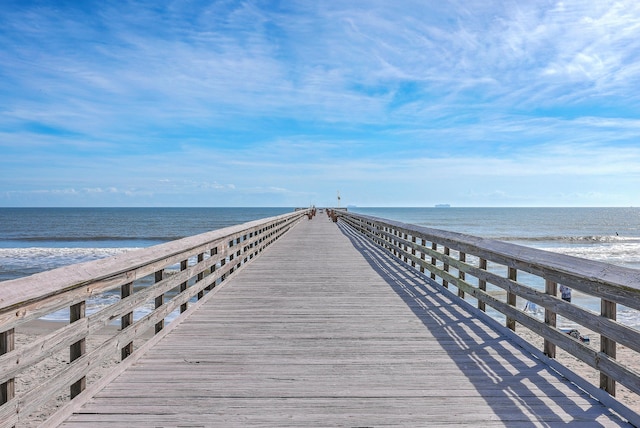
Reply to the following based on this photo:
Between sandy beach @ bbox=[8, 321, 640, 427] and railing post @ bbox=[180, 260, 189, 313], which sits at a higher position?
railing post @ bbox=[180, 260, 189, 313]

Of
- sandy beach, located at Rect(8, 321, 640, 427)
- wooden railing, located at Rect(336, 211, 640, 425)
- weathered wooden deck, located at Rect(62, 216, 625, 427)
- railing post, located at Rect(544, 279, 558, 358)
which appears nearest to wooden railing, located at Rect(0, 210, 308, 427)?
weathered wooden deck, located at Rect(62, 216, 625, 427)

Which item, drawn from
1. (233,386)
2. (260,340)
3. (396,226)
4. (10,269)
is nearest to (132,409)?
(233,386)

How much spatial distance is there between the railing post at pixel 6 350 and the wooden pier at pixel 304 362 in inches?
0.4

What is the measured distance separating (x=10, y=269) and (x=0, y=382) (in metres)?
24.8

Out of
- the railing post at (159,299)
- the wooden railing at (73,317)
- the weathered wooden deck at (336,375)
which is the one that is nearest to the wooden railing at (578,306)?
the weathered wooden deck at (336,375)

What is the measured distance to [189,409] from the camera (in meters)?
3.13

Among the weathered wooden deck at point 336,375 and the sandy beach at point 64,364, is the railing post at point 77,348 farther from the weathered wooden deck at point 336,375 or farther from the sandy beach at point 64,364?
the sandy beach at point 64,364

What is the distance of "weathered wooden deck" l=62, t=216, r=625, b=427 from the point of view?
10.0 feet

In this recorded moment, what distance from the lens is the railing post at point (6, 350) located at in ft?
7.82

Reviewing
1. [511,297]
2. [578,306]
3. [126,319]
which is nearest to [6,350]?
[126,319]

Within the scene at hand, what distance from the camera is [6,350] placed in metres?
2.41

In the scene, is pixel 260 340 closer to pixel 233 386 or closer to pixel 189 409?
pixel 233 386

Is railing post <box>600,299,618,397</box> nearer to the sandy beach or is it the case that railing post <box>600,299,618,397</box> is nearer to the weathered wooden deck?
the weathered wooden deck

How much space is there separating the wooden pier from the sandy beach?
1.78 metres
